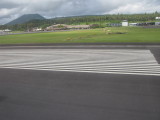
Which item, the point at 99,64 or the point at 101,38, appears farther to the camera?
the point at 101,38

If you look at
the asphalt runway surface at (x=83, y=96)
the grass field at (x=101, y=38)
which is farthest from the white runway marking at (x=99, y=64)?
the grass field at (x=101, y=38)

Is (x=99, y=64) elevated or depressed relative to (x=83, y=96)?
elevated

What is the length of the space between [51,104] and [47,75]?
3.99 m

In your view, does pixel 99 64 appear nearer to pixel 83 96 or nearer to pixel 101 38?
pixel 83 96

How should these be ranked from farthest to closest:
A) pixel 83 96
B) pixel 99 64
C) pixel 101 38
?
pixel 101 38 < pixel 99 64 < pixel 83 96

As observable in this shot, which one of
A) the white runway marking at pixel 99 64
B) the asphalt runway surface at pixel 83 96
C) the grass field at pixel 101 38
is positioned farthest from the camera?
the grass field at pixel 101 38

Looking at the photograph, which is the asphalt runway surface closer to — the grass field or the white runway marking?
the white runway marking

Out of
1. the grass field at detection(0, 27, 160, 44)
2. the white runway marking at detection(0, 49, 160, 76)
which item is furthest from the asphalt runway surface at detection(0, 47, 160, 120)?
the grass field at detection(0, 27, 160, 44)

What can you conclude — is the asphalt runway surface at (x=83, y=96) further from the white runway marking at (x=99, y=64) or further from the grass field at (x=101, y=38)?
the grass field at (x=101, y=38)

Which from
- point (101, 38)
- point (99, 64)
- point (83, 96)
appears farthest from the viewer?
point (101, 38)

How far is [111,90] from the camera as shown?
23.0 feet

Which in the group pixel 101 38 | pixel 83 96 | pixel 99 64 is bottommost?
pixel 83 96

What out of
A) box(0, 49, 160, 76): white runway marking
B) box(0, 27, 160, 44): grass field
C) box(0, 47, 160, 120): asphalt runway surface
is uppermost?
box(0, 27, 160, 44): grass field

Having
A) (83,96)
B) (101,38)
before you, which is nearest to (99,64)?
(83,96)
